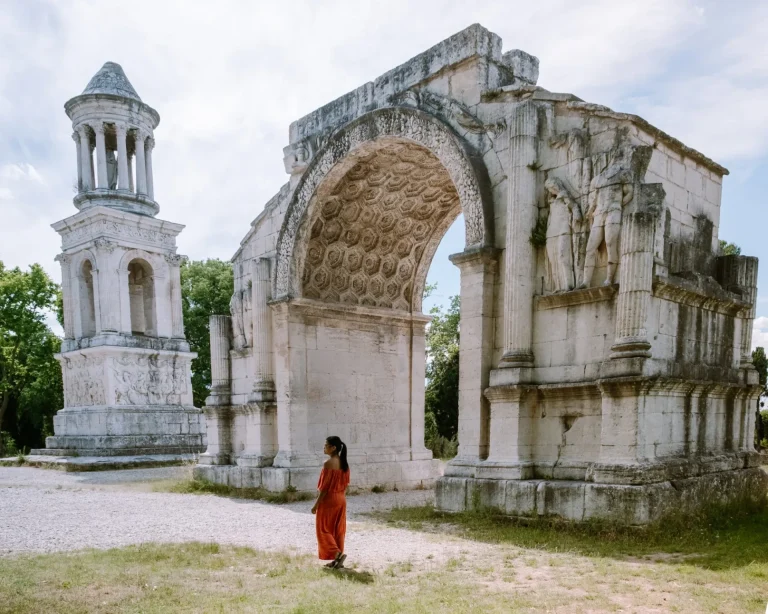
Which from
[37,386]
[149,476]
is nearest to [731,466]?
[149,476]

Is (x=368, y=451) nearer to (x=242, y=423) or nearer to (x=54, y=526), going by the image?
(x=242, y=423)

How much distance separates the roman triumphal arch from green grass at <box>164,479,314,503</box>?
22 centimetres

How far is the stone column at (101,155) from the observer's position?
2047cm

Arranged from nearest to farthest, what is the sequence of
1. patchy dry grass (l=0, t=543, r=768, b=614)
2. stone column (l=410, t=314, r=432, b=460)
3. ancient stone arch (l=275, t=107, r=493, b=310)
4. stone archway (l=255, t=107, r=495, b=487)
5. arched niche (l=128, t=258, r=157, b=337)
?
1. patchy dry grass (l=0, t=543, r=768, b=614)
2. ancient stone arch (l=275, t=107, r=493, b=310)
3. stone archway (l=255, t=107, r=495, b=487)
4. stone column (l=410, t=314, r=432, b=460)
5. arched niche (l=128, t=258, r=157, b=337)

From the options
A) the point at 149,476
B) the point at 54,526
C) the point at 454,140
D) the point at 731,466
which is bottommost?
the point at 149,476

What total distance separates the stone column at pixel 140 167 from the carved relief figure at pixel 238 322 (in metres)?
10.9

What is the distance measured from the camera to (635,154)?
710 centimetres

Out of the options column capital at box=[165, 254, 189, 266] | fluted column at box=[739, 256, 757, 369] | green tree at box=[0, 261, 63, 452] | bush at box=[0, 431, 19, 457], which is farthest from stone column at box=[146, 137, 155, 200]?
fluted column at box=[739, 256, 757, 369]

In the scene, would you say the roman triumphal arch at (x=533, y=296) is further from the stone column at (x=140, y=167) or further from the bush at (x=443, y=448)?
the stone column at (x=140, y=167)

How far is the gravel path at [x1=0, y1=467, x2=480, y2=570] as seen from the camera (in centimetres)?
664

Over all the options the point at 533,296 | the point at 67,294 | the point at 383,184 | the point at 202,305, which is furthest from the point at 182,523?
the point at 202,305

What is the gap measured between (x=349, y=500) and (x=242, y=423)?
9.37 feet

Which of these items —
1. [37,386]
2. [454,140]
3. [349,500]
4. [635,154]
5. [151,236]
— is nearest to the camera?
[635,154]

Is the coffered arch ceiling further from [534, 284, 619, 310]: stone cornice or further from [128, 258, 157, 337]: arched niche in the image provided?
[128, 258, 157, 337]: arched niche
